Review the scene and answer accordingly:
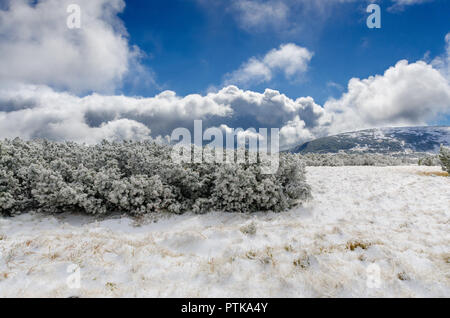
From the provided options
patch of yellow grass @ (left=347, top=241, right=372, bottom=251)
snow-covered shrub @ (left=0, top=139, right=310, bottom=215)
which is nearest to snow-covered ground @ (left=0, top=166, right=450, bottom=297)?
patch of yellow grass @ (left=347, top=241, right=372, bottom=251)

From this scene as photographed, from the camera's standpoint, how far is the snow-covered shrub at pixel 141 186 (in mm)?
9195

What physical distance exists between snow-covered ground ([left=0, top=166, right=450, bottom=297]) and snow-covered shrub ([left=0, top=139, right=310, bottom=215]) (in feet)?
3.33

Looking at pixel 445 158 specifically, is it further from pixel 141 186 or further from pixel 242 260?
pixel 141 186

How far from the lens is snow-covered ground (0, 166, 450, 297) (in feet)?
13.2

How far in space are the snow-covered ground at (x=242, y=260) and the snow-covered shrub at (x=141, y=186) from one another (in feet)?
3.33

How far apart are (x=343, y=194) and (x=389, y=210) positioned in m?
2.33

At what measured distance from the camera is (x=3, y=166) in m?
10.6

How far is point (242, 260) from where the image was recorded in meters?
4.99

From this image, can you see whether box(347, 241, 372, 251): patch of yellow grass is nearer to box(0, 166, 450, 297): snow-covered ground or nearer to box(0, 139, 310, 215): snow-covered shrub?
box(0, 166, 450, 297): snow-covered ground

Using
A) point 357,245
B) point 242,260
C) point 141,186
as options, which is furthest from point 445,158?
point 141,186

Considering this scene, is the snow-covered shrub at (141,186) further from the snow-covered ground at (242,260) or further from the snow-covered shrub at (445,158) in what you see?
the snow-covered shrub at (445,158)

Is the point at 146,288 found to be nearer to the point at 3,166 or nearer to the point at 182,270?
the point at 182,270

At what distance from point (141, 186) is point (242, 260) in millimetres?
6151
